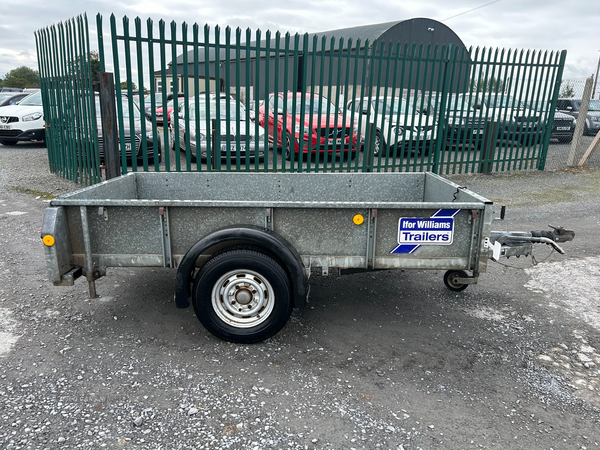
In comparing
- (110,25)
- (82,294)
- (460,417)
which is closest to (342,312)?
(460,417)

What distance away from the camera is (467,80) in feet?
32.5

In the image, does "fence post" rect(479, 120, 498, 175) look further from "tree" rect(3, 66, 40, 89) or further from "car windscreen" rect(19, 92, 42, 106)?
"tree" rect(3, 66, 40, 89)

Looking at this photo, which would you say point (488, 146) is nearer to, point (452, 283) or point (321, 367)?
point (452, 283)

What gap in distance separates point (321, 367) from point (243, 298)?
2.56ft

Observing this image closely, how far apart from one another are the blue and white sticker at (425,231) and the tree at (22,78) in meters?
76.3

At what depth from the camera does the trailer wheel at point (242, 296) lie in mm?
3514

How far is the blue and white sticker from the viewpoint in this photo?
357 cm

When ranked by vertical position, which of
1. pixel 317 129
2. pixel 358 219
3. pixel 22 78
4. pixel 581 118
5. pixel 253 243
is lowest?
pixel 253 243

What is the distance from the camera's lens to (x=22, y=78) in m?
71.2

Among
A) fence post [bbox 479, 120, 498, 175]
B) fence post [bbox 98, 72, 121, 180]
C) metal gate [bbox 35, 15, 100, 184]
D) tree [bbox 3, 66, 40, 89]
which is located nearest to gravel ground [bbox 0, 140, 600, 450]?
fence post [bbox 98, 72, 121, 180]

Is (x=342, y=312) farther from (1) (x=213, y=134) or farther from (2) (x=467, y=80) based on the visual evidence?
(2) (x=467, y=80)

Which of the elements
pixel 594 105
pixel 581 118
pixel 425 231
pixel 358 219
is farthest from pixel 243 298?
pixel 594 105

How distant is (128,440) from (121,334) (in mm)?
1326

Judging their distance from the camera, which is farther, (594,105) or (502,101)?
(594,105)
